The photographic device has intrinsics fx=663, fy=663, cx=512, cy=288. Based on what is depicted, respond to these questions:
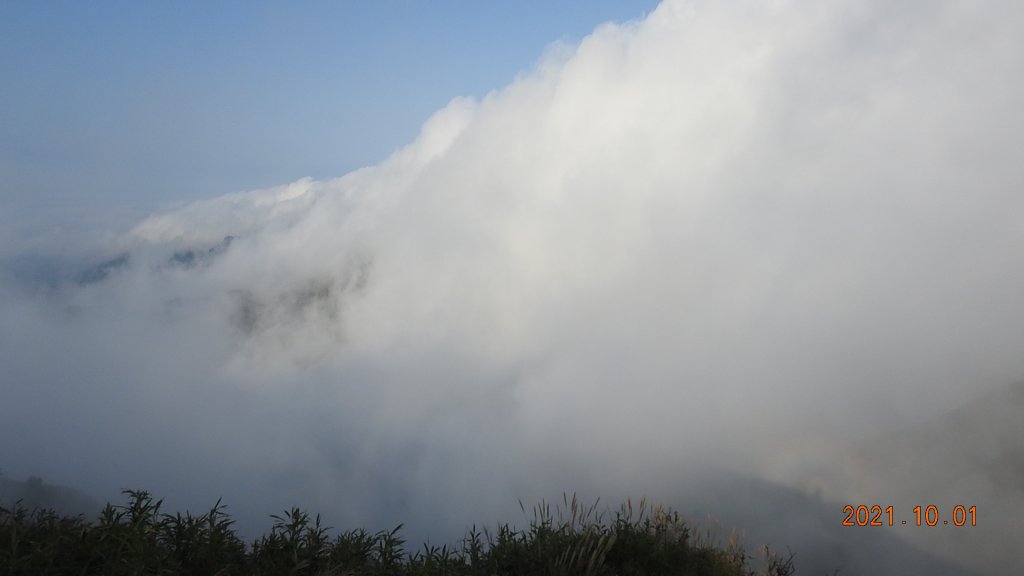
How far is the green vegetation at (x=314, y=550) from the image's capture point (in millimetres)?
5617

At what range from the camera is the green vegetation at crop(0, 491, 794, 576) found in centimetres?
562

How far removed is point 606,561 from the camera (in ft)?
23.8

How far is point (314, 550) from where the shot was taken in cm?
658

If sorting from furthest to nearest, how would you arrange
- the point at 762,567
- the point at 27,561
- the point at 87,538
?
1. the point at 762,567
2. the point at 87,538
3. the point at 27,561

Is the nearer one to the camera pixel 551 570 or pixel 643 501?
pixel 551 570

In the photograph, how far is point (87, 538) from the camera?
5.77 metres

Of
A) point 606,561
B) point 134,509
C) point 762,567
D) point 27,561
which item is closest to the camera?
point 27,561

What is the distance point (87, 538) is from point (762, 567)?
7.26 metres

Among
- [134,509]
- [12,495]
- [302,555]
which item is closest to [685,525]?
[302,555]

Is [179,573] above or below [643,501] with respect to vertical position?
below

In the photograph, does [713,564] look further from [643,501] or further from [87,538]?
[87,538]

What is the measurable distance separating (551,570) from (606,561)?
0.95 m

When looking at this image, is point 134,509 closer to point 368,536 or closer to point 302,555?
point 302,555

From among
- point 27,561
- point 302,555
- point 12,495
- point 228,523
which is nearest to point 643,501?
point 302,555
